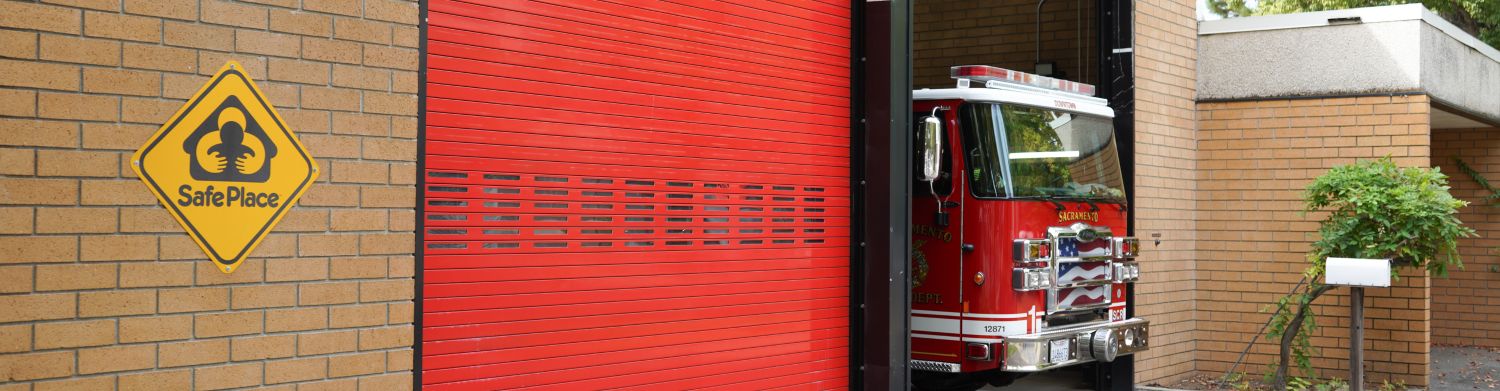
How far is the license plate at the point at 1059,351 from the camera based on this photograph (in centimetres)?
850

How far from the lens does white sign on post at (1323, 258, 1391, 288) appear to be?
9.34 meters

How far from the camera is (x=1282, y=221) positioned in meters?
11.6

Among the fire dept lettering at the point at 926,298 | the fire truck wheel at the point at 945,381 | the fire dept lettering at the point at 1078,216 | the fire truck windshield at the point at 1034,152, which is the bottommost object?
the fire truck wheel at the point at 945,381

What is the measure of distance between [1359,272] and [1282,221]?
2188mm

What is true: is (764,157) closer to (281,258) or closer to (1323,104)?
(281,258)

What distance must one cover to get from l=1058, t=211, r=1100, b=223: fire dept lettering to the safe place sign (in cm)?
548

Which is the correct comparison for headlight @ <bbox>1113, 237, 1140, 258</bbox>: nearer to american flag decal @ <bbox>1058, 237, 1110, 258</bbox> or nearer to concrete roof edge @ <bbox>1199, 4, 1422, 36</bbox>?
american flag decal @ <bbox>1058, 237, 1110, 258</bbox>

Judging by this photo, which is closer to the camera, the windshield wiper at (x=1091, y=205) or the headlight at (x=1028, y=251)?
the headlight at (x=1028, y=251)

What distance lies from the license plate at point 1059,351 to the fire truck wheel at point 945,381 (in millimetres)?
693

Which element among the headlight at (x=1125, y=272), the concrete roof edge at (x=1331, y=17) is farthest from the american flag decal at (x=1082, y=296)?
the concrete roof edge at (x=1331, y=17)

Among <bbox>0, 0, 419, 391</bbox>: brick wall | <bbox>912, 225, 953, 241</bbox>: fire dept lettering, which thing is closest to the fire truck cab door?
<bbox>912, 225, 953, 241</bbox>: fire dept lettering

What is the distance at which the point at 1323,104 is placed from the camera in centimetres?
1144

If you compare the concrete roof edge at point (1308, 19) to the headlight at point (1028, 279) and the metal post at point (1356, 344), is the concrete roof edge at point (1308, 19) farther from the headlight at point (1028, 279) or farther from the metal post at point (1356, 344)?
the headlight at point (1028, 279)

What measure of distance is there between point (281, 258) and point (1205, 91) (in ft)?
30.9
